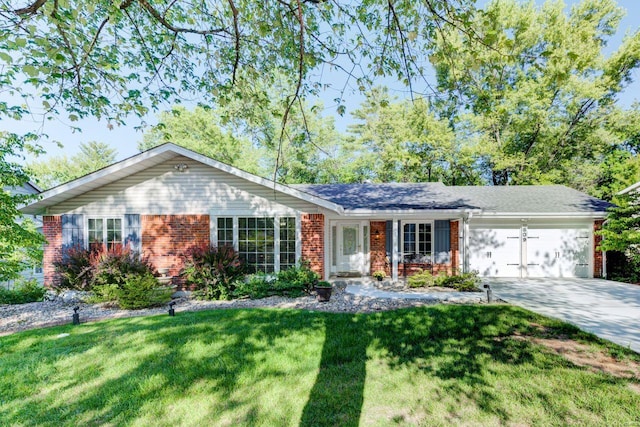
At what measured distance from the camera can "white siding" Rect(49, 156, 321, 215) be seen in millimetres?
9031

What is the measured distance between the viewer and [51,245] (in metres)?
8.84

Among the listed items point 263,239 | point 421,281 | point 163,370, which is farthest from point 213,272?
point 421,281

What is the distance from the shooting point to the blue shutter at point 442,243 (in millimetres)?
10977

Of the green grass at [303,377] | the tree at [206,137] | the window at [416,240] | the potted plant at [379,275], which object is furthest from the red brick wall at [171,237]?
the tree at [206,137]

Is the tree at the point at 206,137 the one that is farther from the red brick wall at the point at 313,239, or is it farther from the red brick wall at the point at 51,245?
the red brick wall at the point at 313,239

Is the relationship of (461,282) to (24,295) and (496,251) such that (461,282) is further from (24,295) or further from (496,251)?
(24,295)

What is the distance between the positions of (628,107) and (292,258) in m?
22.6

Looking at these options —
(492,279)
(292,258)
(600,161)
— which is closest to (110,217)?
(292,258)

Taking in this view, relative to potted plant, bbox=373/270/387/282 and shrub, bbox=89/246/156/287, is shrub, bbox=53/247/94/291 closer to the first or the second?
shrub, bbox=89/246/156/287

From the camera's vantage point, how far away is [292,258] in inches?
367

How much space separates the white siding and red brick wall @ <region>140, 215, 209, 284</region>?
26 centimetres

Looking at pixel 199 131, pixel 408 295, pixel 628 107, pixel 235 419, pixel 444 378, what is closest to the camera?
pixel 235 419

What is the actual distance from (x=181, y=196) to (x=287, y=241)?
12.0 feet

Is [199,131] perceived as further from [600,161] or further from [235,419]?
[600,161]
